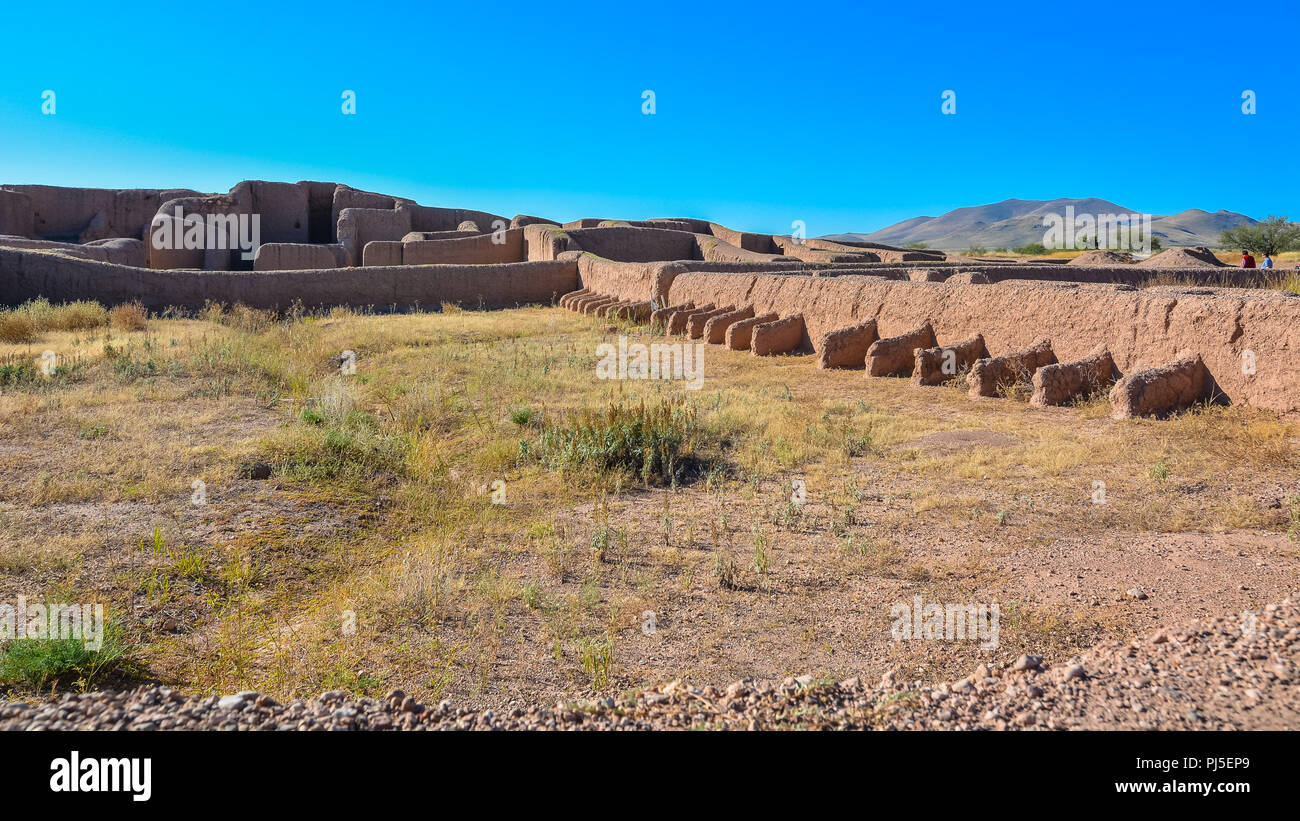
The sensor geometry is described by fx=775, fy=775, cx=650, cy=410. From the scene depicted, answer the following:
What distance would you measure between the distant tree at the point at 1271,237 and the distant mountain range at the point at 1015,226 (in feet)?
111

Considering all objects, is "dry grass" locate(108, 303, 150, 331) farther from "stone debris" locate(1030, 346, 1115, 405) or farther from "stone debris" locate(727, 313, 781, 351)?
"stone debris" locate(1030, 346, 1115, 405)

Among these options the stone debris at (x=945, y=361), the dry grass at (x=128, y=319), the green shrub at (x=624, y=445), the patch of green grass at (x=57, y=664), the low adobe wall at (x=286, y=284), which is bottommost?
the patch of green grass at (x=57, y=664)

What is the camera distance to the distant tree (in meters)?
29.8

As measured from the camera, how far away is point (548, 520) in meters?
4.83

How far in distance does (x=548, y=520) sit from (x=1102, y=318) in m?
5.78

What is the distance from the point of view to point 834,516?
4691 millimetres

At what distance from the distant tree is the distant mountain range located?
33.8 meters

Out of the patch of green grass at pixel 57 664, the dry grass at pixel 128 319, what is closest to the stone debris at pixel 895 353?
the patch of green grass at pixel 57 664

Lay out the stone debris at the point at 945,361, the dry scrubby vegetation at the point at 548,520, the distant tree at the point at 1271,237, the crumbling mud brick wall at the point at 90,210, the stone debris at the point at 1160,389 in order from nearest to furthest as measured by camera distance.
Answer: the dry scrubby vegetation at the point at 548,520, the stone debris at the point at 1160,389, the stone debris at the point at 945,361, the crumbling mud brick wall at the point at 90,210, the distant tree at the point at 1271,237

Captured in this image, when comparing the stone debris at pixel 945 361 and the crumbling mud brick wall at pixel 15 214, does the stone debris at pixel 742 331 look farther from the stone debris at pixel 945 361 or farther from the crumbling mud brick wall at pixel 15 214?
the crumbling mud brick wall at pixel 15 214

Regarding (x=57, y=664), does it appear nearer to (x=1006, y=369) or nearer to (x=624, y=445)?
(x=624, y=445)

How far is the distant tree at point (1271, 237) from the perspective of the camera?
1174 inches

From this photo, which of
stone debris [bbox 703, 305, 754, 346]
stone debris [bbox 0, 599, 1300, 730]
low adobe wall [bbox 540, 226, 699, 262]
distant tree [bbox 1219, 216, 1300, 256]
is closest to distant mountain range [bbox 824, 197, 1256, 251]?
distant tree [bbox 1219, 216, 1300, 256]
